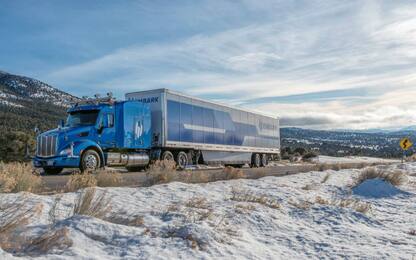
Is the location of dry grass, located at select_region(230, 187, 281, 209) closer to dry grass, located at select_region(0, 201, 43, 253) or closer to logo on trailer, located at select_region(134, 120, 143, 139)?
dry grass, located at select_region(0, 201, 43, 253)

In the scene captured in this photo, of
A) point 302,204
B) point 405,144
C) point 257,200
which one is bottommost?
point 302,204

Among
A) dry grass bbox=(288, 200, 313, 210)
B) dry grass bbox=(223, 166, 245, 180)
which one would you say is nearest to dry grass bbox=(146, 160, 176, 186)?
dry grass bbox=(223, 166, 245, 180)

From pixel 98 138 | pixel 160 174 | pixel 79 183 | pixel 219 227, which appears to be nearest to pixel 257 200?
pixel 219 227

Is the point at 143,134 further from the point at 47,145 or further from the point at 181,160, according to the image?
the point at 47,145

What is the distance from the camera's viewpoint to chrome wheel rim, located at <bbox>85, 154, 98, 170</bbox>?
17469 millimetres

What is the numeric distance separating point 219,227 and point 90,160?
472 inches

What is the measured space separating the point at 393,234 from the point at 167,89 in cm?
1477

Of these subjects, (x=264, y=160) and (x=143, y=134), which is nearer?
(x=143, y=134)

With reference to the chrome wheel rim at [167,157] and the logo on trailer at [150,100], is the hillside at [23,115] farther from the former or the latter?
the chrome wheel rim at [167,157]

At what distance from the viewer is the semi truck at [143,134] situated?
57.2 feet

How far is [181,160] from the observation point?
886 inches

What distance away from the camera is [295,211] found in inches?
355

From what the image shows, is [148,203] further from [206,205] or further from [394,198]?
[394,198]

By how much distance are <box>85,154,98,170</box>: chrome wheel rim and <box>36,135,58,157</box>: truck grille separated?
1240 millimetres
